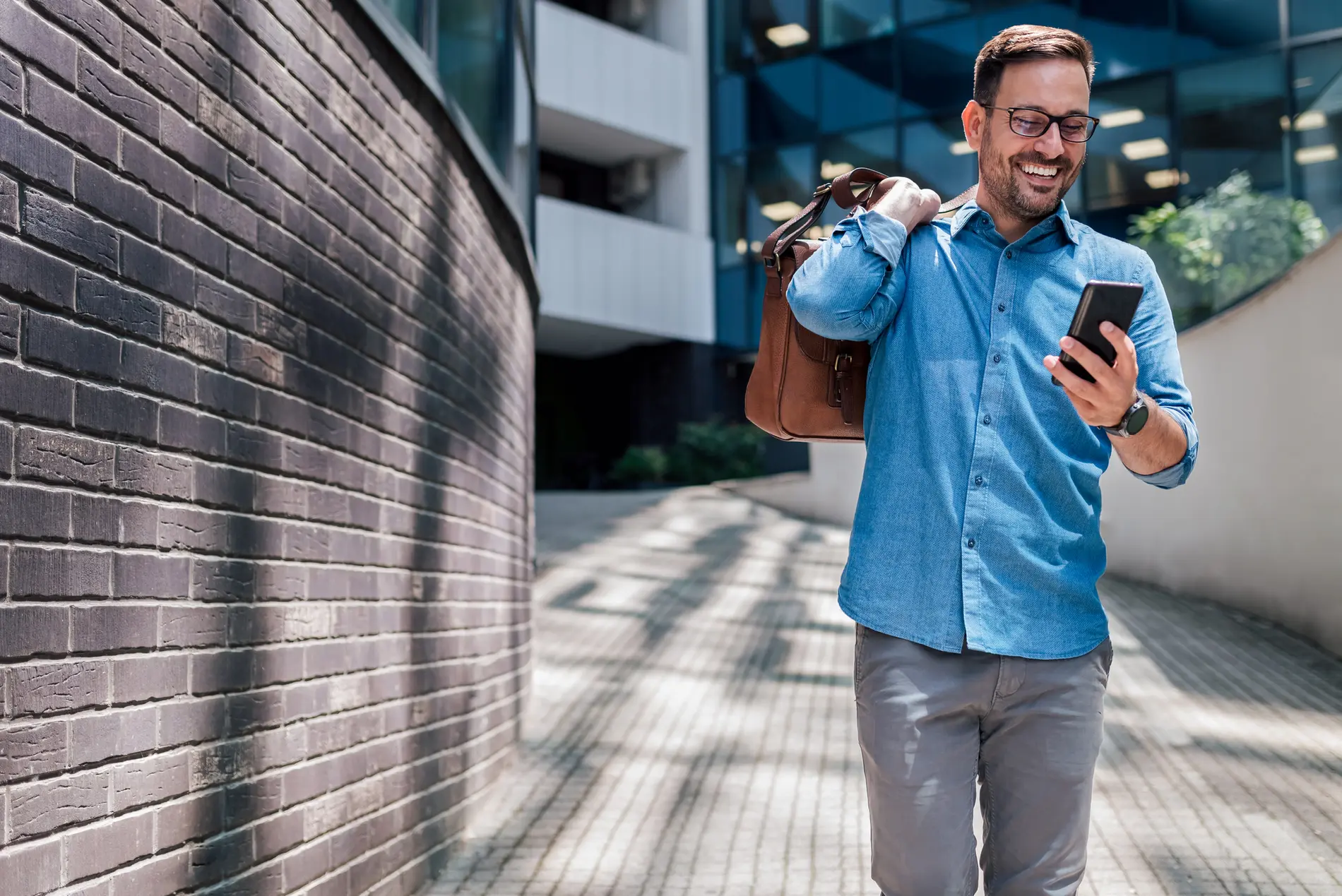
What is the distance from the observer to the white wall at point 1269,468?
22.0ft

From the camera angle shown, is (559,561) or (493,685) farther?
(559,561)

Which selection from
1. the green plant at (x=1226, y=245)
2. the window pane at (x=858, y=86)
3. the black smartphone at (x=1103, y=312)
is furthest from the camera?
the window pane at (x=858, y=86)

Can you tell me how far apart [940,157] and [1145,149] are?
124 inches

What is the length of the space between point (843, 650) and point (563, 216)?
40.9 ft

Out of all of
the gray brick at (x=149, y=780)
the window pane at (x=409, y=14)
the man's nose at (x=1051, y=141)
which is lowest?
the gray brick at (x=149, y=780)

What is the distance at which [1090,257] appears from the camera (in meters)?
2.23

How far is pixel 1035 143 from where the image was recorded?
2.11 meters

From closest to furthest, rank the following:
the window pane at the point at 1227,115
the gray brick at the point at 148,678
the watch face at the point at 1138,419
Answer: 1. the watch face at the point at 1138,419
2. the gray brick at the point at 148,678
3. the window pane at the point at 1227,115

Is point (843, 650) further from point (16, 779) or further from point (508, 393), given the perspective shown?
point (16, 779)

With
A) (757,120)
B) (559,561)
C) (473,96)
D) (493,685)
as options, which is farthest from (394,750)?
(757,120)

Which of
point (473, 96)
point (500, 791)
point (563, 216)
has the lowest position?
point (500, 791)

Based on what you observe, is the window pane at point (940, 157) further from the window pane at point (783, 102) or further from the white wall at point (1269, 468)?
the white wall at point (1269, 468)

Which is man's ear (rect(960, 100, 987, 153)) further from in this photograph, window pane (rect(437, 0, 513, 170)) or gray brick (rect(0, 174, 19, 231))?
window pane (rect(437, 0, 513, 170))

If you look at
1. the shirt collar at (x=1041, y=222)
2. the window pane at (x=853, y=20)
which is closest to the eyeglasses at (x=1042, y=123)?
the shirt collar at (x=1041, y=222)
